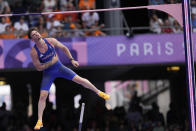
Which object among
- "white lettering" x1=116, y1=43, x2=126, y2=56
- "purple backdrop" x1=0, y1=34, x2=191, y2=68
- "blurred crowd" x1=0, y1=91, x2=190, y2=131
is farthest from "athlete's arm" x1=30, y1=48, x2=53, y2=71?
"blurred crowd" x1=0, y1=91, x2=190, y2=131

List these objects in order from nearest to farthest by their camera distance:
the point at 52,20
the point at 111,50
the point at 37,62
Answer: the point at 37,62, the point at 111,50, the point at 52,20

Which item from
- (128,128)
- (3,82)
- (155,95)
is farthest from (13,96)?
(155,95)

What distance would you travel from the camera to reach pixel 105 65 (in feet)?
47.5

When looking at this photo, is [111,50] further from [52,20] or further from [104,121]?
[104,121]

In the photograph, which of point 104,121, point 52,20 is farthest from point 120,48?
point 104,121

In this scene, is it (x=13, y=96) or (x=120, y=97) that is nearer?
(x=13, y=96)

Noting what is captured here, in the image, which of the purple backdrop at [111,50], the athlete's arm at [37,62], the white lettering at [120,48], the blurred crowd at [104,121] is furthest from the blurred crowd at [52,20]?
the athlete's arm at [37,62]

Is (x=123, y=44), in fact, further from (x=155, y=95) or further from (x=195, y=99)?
(x=155, y=95)

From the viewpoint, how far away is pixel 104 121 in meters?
15.9

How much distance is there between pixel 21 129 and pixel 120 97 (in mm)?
26155

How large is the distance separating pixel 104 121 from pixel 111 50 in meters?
2.58

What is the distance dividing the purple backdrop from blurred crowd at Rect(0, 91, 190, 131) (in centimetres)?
192

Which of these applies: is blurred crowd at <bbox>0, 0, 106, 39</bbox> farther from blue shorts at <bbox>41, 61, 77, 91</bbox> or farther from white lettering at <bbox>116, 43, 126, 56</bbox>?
blue shorts at <bbox>41, 61, 77, 91</bbox>

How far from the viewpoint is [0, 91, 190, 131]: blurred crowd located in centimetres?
1542
